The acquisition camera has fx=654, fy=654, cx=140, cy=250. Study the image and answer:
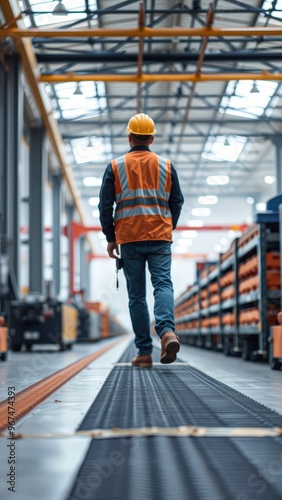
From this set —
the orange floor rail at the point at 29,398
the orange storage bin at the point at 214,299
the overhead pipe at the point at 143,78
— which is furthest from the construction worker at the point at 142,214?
the overhead pipe at the point at 143,78

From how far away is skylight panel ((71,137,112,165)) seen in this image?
93.6ft

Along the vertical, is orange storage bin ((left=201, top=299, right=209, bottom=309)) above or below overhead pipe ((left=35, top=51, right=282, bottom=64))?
below

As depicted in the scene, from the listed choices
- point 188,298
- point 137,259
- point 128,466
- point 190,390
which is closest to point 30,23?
point 188,298

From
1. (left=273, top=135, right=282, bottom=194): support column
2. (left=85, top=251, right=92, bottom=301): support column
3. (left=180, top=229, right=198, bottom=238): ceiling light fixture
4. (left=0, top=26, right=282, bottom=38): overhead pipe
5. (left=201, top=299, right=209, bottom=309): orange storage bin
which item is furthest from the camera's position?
(left=180, top=229, right=198, bottom=238): ceiling light fixture

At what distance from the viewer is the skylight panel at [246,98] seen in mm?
22688

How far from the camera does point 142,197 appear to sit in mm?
4457

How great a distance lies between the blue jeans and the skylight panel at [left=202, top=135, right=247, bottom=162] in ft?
78.1

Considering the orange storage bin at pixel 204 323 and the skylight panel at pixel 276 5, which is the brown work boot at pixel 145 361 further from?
the skylight panel at pixel 276 5

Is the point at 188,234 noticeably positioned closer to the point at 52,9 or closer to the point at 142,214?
the point at 52,9

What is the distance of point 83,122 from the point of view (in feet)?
87.3

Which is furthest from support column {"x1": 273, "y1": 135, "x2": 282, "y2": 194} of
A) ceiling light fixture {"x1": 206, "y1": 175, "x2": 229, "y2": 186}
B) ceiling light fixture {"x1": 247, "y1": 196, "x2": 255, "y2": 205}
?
ceiling light fixture {"x1": 247, "y1": 196, "x2": 255, "y2": 205}

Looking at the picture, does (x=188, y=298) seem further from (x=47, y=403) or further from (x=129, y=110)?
(x=47, y=403)

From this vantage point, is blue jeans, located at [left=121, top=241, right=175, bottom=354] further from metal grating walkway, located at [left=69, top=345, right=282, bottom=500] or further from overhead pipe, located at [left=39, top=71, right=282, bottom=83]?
overhead pipe, located at [left=39, top=71, right=282, bottom=83]

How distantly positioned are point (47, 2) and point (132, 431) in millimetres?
15733
